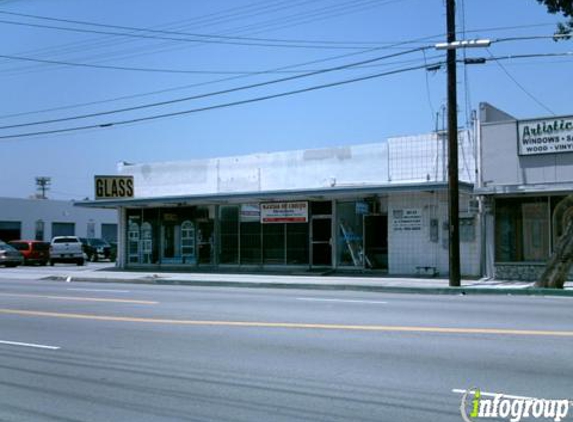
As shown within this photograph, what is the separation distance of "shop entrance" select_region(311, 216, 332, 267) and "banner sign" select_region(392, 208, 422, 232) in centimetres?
308

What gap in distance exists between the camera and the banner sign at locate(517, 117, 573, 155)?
22.8 m

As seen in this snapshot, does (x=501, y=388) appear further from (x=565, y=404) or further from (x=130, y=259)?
(x=130, y=259)

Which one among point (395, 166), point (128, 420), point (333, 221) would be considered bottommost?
point (128, 420)

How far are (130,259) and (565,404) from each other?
29.6 meters

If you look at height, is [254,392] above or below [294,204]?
below

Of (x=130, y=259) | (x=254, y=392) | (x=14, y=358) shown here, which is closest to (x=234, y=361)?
(x=254, y=392)

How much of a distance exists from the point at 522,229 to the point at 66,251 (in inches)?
1099

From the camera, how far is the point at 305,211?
28969 mm

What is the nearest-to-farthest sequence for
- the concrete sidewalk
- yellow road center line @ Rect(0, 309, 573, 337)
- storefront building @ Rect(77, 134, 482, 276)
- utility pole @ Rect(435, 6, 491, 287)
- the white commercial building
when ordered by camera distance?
1. yellow road center line @ Rect(0, 309, 573, 337)
2. the concrete sidewalk
3. utility pole @ Rect(435, 6, 491, 287)
4. storefront building @ Rect(77, 134, 482, 276)
5. the white commercial building

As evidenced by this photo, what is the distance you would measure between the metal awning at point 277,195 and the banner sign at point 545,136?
2365mm

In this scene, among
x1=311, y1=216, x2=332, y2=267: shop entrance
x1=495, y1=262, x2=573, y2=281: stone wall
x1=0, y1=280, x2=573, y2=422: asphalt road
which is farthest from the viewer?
x1=311, y1=216, x2=332, y2=267: shop entrance

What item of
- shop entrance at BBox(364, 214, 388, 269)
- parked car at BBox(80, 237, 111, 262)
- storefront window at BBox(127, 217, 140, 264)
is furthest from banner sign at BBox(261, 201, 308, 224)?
parked car at BBox(80, 237, 111, 262)

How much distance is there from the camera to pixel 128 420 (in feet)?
21.5

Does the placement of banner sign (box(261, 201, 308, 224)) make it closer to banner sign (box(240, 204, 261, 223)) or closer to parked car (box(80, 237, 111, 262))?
banner sign (box(240, 204, 261, 223))
